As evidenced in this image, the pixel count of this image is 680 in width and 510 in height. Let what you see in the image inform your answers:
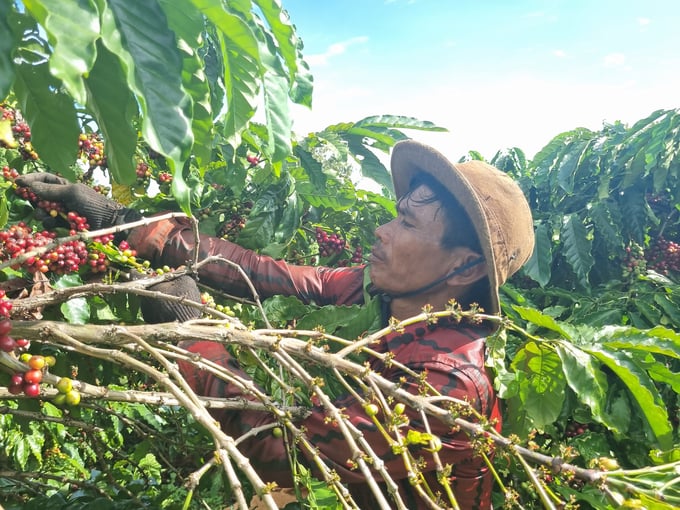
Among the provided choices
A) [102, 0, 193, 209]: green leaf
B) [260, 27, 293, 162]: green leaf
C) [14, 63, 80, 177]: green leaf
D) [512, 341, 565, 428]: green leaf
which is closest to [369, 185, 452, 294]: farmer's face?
[512, 341, 565, 428]: green leaf

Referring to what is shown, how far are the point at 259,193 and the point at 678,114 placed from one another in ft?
9.56

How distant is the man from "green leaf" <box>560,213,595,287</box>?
151 cm

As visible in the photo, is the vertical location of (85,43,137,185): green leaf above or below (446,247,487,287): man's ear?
above

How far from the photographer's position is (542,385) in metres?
1.40

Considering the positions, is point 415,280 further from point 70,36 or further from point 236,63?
point 70,36

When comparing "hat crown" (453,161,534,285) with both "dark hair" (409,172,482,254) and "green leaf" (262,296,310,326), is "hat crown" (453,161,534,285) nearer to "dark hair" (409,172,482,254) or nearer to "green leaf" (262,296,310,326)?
"dark hair" (409,172,482,254)

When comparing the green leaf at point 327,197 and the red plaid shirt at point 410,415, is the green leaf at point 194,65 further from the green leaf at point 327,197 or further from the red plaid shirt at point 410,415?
the green leaf at point 327,197

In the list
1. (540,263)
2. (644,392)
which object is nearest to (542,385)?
(644,392)

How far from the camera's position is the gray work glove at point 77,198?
177 centimetres

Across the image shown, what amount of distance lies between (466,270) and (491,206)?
0.26 meters

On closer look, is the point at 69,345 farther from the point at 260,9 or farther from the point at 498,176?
the point at 498,176

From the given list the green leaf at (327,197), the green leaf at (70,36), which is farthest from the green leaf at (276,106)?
the green leaf at (327,197)

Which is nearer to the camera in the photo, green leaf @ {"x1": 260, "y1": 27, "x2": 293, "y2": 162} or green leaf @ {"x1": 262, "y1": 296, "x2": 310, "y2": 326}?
green leaf @ {"x1": 260, "y1": 27, "x2": 293, "y2": 162}

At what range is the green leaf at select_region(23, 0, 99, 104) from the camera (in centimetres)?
52
